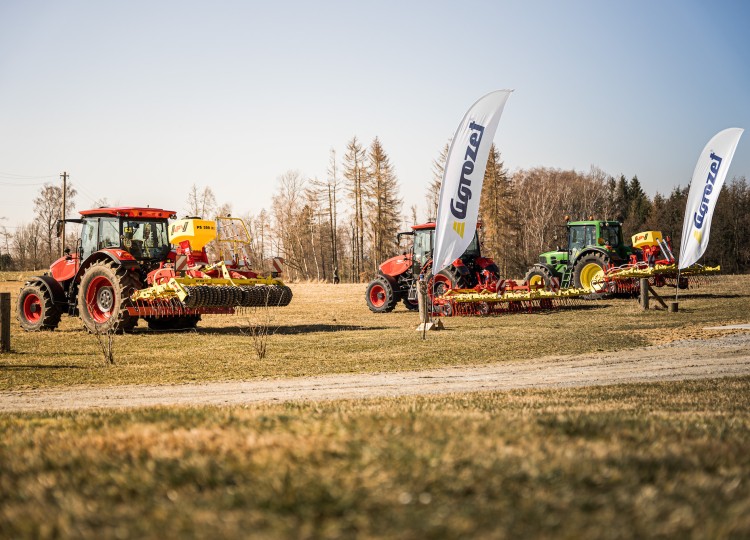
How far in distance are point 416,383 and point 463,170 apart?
6.42 m

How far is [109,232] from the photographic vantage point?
17.8 m

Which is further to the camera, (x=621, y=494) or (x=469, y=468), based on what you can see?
(x=469, y=468)

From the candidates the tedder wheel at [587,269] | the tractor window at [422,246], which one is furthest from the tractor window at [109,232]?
the tedder wheel at [587,269]

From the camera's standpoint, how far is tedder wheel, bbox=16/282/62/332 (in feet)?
60.3

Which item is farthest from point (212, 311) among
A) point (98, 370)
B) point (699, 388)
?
point (699, 388)

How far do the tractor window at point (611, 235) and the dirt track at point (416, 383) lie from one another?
48.3 ft

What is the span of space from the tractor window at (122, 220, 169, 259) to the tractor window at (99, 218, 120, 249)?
6.1 inches

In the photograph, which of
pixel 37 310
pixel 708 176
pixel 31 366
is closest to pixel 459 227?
pixel 708 176

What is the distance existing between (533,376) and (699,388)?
7.68 ft

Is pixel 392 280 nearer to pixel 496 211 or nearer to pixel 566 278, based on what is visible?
pixel 566 278

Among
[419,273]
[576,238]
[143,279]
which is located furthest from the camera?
[576,238]

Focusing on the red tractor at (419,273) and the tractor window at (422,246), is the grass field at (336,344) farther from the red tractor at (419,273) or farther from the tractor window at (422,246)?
the tractor window at (422,246)

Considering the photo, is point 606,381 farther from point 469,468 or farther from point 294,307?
point 294,307

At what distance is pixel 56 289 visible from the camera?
18641 mm
